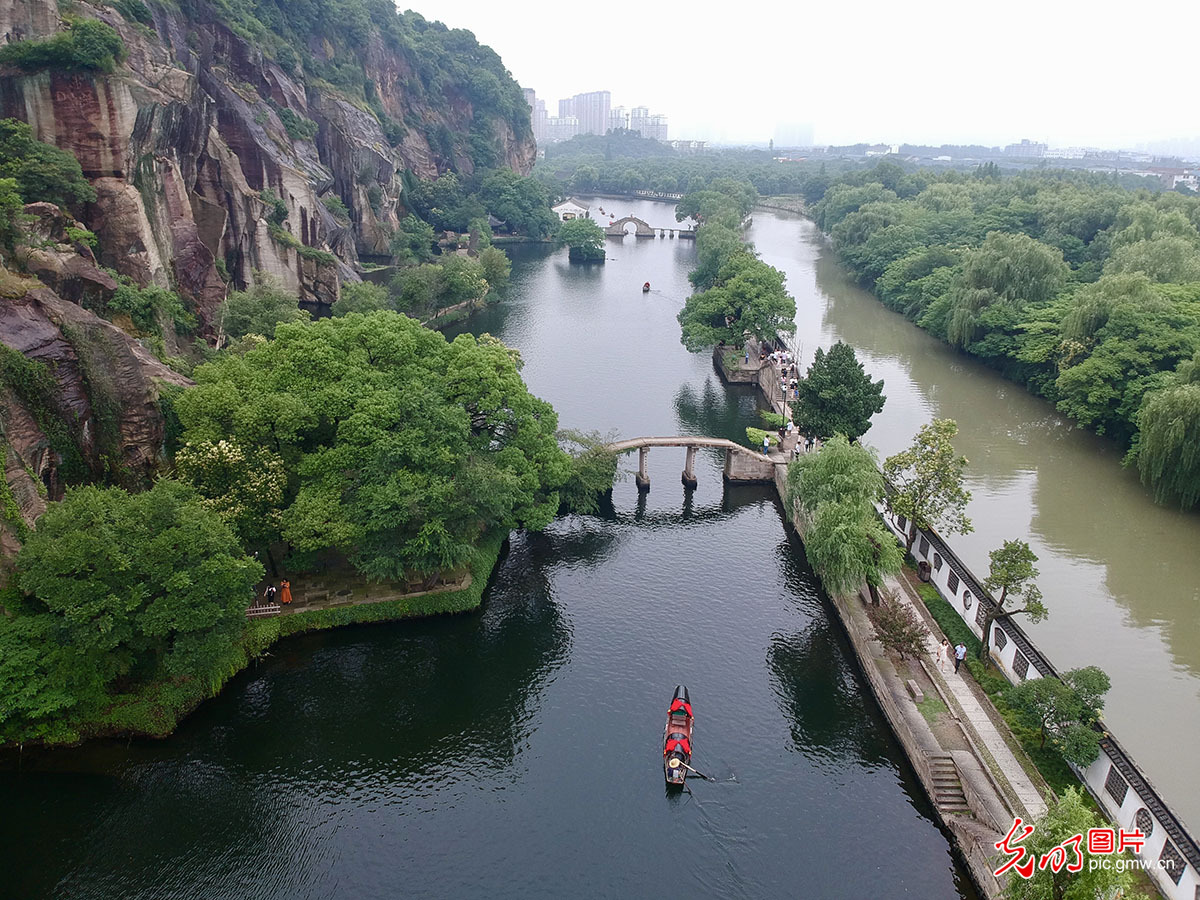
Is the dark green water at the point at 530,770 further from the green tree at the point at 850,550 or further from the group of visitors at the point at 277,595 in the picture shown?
the green tree at the point at 850,550

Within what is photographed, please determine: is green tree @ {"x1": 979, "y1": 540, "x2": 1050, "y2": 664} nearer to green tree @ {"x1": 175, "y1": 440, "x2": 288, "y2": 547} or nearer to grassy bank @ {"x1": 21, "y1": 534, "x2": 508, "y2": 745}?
grassy bank @ {"x1": 21, "y1": 534, "x2": 508, "y2": 745}

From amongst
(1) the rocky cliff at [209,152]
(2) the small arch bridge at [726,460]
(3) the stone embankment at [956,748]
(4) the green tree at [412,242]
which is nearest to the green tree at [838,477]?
(3) the stone embankment at [956,748]

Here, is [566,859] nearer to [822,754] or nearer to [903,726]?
[822,754]

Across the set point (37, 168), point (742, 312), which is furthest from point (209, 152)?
point (742, 312)

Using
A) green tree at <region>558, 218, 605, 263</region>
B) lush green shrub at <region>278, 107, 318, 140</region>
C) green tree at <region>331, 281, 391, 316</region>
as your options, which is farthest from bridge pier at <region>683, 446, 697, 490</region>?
green tree at <region>558, 218, 605, 263</region>

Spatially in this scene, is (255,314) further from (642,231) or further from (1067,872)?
(642,231)

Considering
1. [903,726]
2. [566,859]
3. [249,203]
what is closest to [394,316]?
[566,859]
